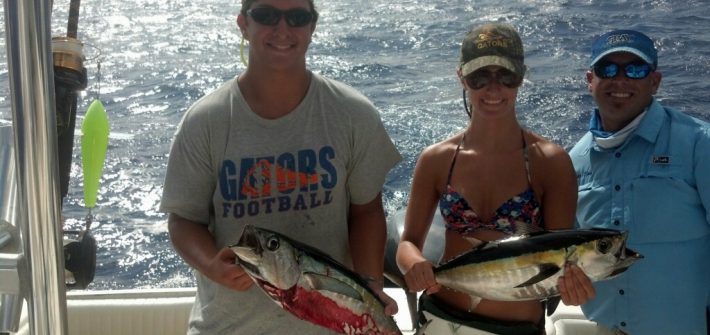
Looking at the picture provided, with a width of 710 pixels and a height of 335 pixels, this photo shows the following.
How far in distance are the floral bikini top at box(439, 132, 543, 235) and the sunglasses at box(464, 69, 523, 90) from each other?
0.20 metres

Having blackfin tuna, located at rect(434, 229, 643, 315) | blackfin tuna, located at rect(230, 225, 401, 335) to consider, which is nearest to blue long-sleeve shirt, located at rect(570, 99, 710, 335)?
blackfin tuna, located at rect(434, 229, 643, 315)

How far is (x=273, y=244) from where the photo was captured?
1.88m

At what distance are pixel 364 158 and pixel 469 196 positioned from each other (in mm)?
430

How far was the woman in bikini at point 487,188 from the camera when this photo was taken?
2.37 m

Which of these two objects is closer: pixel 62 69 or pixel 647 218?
pixel 647 218

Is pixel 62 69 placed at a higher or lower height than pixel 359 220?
higher

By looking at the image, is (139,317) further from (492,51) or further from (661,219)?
(661,219)

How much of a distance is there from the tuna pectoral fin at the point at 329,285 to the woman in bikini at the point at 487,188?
40 cm

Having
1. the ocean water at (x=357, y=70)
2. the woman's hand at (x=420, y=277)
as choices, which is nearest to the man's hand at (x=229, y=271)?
the woman's hand at (x=420, y=277)

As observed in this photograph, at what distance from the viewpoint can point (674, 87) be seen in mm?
9914

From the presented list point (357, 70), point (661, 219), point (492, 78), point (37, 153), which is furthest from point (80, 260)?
point (357, 70)

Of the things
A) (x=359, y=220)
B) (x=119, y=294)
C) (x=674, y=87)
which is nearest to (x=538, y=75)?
(x=674, y=87)

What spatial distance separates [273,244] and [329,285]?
0.63 feet

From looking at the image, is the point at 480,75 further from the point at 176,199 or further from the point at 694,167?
the point at 176,199
